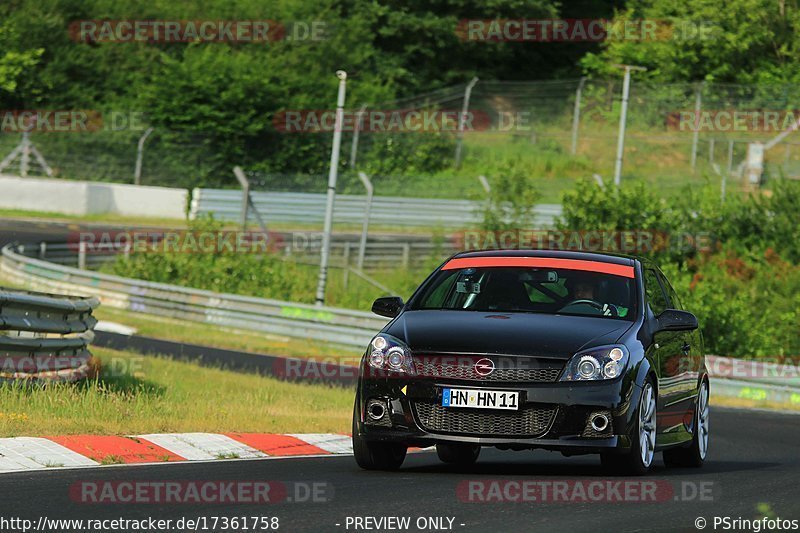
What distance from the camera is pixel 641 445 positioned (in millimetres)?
9867

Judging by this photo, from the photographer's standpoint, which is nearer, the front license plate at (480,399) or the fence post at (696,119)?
the front license plate at (480,399)

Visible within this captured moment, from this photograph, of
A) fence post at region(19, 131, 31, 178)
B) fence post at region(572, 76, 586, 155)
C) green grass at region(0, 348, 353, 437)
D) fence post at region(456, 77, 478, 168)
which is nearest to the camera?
green grass at region(0, 348, 353, 437)

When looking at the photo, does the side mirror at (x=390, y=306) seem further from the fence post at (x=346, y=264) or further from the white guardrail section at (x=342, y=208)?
the white guardrail section at (x=342, y=208)

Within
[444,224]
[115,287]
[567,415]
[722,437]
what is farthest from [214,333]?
[567,415]

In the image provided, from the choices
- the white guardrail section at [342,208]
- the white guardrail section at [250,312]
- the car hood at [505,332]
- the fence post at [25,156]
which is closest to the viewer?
the car hood at [505,332]

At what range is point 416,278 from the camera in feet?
129

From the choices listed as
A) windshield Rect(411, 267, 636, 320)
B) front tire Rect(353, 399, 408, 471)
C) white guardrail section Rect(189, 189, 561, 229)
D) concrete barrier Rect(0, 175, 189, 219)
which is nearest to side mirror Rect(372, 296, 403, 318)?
windshield Rect(411, 267, 636, 320)

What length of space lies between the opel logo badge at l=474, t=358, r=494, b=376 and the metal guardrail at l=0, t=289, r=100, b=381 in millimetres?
4889

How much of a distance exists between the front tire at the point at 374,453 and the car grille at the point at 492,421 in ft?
1.97

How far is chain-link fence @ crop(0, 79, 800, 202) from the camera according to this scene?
1909 inches

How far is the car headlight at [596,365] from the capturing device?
9516mm

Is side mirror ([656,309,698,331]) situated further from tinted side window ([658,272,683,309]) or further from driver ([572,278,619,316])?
tinted side window ([658,272,683,309])

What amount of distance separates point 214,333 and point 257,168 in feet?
77.7

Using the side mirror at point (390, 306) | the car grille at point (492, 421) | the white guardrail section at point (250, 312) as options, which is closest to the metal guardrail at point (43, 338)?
the side mirror at point (390, 306)
